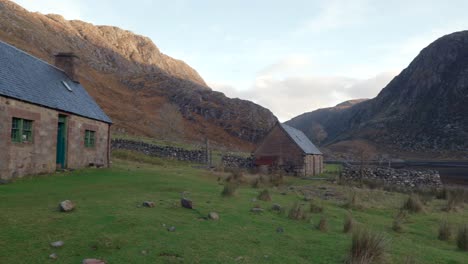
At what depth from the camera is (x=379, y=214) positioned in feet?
46.9

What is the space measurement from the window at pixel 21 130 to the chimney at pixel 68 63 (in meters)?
9.58

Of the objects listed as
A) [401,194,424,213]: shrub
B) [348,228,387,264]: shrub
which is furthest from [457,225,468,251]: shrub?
[401,194,424,213]: shrub

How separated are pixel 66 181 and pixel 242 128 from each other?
2889 inches

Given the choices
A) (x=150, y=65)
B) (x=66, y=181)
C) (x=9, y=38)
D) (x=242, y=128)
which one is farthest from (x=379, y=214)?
(x=150, y=65)

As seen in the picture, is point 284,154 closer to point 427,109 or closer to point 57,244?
point 57,244

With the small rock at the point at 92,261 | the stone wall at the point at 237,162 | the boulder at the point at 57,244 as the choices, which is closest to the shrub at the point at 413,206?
the small rock at the point at 92,261

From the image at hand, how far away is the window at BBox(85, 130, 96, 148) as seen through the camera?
77.7 feet

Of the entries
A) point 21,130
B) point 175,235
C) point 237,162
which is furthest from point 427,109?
point 175,235

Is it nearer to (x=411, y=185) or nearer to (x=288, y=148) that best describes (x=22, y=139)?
(x=288, y=148)

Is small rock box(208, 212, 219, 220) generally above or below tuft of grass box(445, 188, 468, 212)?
above

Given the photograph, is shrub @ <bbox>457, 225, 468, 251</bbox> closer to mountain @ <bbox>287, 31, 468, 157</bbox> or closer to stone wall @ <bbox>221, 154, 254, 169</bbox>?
stone wall @ <bbox>221, 154, 254, 169</bbox>

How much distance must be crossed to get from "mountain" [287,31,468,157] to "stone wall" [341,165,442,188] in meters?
54.6

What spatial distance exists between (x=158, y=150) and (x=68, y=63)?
13668 mm

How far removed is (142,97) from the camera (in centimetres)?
9562
